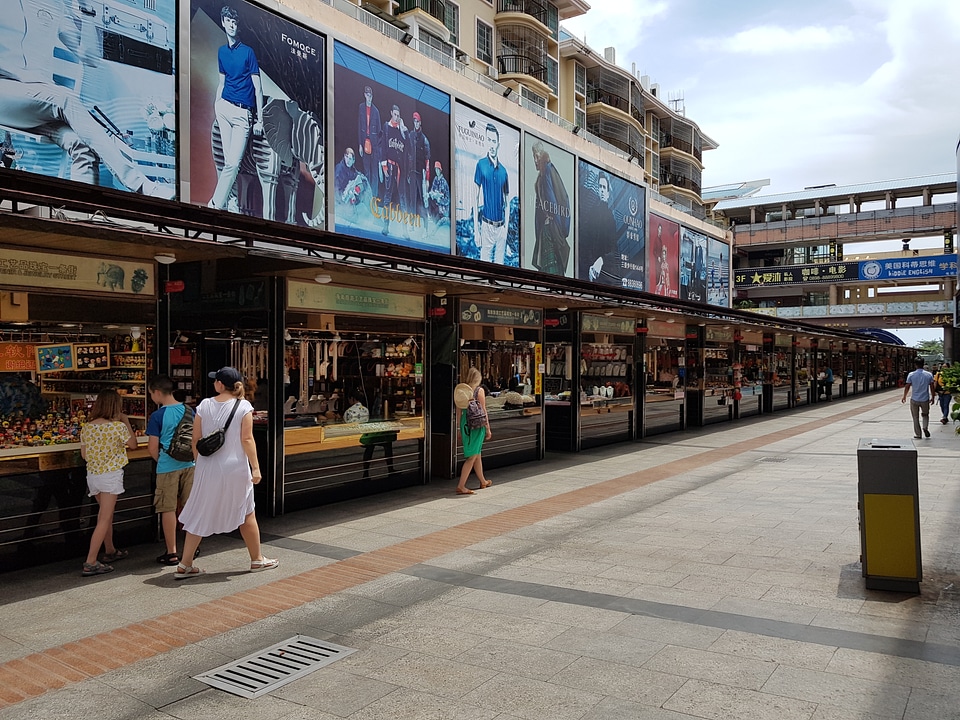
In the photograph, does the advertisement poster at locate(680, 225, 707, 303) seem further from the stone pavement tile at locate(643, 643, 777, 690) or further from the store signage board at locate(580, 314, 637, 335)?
the stone pavement tile at locate(643, 643, 777, 690)

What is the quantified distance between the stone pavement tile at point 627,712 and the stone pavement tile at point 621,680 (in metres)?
0.06

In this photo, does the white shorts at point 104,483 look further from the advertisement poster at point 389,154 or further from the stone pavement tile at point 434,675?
the advertisement poster at point 389,154

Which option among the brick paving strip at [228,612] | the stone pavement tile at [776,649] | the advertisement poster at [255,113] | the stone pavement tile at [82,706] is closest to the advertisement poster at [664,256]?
the advertisement poster at [255,113]

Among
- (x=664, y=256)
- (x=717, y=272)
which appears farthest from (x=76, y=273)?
(x=717, y=272)

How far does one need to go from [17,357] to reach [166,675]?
3.63 metres

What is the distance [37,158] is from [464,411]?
24.3 ft

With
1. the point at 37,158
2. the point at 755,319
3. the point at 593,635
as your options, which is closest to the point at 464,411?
the point at 593,635

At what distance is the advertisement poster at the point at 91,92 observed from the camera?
1095cm

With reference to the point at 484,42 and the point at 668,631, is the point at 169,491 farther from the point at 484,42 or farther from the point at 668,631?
the point at 484,42

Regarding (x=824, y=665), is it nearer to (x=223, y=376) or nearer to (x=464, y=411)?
(x=223, y=376)

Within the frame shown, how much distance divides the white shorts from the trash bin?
588 cm

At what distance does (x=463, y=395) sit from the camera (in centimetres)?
977

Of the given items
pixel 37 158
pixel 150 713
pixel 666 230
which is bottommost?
pixel 150 713

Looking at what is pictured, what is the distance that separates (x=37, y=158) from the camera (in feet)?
36.4
